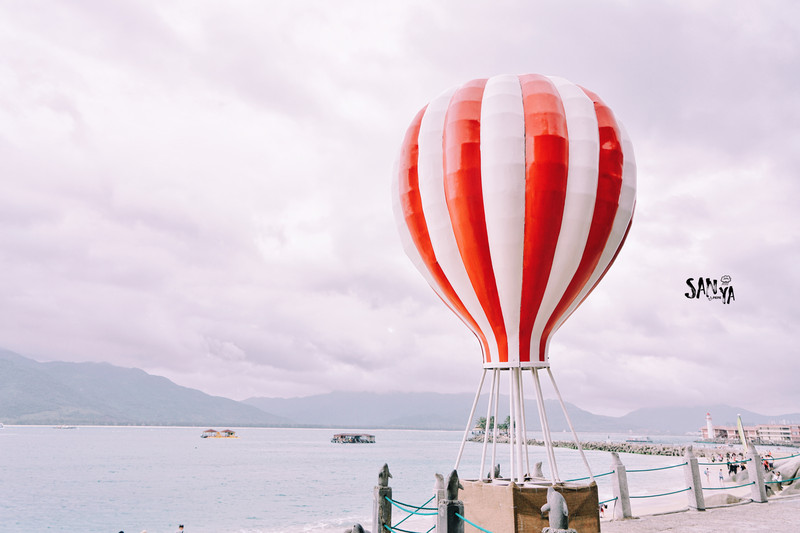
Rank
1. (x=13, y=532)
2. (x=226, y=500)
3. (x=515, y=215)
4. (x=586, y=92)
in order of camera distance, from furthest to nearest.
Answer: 1. (x=226, y=500)
2. (x=13, y=532)
3. (x=586, y=92)
4. (x=515, y=215)

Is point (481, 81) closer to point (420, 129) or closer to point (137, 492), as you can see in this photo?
point (420, 129)

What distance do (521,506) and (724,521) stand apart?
16.7 feet

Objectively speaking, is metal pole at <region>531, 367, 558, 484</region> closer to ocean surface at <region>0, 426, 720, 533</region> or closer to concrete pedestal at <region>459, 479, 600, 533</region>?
concrete pedestal at <region>459, 479, 600, 533</region>

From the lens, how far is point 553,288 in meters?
10.3

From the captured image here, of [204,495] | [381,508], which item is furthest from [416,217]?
[204,495]

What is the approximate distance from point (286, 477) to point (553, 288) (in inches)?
2325

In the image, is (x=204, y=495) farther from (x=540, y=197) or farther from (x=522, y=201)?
(x=540, y=197)

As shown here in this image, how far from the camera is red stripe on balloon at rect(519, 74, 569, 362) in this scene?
32.5 ft

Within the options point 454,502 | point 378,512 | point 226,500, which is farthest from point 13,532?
point 454,502

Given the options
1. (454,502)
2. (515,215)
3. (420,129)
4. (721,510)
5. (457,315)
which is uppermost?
(420,129)

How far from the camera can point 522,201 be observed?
9.96 metres

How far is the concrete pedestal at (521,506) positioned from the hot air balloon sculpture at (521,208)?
24.2 inches

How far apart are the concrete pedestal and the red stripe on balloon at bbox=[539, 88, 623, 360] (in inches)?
98.8

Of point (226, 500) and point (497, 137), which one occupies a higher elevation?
point (497, 137)
